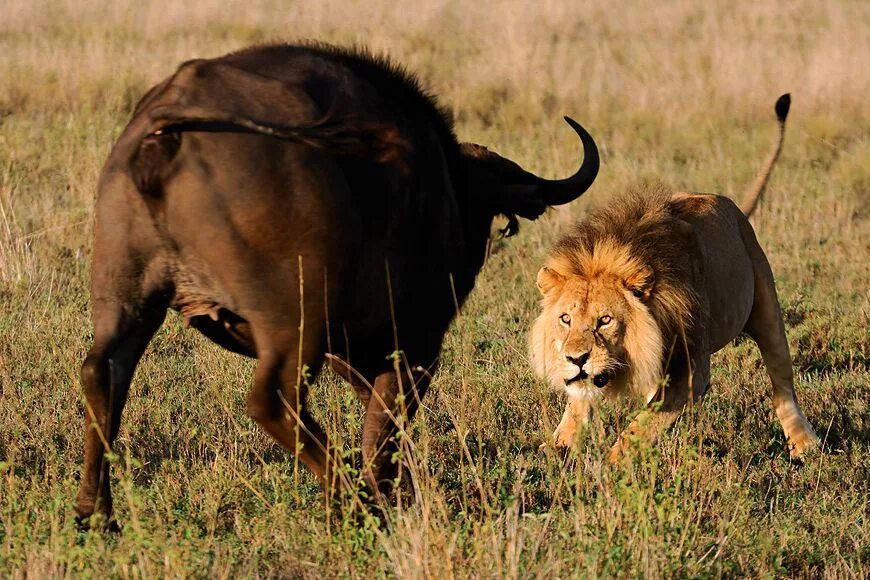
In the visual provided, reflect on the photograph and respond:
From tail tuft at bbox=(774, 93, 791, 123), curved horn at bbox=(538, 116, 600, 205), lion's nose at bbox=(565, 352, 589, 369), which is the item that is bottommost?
lion's nose at bbox=(565, 352, 589, 369)

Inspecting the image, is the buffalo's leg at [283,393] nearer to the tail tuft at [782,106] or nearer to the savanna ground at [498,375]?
the savanna ground at [498,375]

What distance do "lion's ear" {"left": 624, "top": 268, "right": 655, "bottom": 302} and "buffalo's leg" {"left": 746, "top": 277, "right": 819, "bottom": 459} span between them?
123cm

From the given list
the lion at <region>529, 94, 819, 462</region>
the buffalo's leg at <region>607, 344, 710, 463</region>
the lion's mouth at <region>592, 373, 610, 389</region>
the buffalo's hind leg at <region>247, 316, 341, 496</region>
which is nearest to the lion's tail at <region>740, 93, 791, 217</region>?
the lion at <region>529, 94, 819, 462</region>

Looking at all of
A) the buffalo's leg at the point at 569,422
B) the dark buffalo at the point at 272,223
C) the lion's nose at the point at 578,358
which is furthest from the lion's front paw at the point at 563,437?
the dark buffalo at the point at 272,223

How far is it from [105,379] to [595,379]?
2273 millimetres

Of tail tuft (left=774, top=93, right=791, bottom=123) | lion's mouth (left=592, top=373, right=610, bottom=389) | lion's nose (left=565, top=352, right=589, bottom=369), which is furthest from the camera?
tail tuft (left=774, top=93, right=791, bottom=123)

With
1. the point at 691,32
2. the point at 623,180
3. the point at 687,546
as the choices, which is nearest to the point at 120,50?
the point at 623,180

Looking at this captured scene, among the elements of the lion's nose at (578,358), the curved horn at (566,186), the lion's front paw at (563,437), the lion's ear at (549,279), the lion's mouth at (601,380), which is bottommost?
the lion's front paw at (563,437)

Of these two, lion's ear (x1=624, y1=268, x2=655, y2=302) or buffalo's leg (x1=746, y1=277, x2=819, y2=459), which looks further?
buffalo's leg (x1=746, y1=277, x2=819, y2=459)

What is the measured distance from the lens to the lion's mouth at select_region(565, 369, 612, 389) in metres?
5.99

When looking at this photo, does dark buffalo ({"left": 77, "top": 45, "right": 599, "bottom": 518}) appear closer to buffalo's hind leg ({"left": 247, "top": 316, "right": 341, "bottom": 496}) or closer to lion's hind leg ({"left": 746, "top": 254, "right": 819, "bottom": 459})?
buffalo's hind leg ({"left": 247, "top": 316, "right": 341, "bottom": 496})

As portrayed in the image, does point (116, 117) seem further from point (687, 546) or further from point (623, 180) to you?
point (687, 546)

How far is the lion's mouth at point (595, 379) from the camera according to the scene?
19.6 feet

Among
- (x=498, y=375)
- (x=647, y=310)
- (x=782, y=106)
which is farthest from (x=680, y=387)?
(x=782, y=106)
